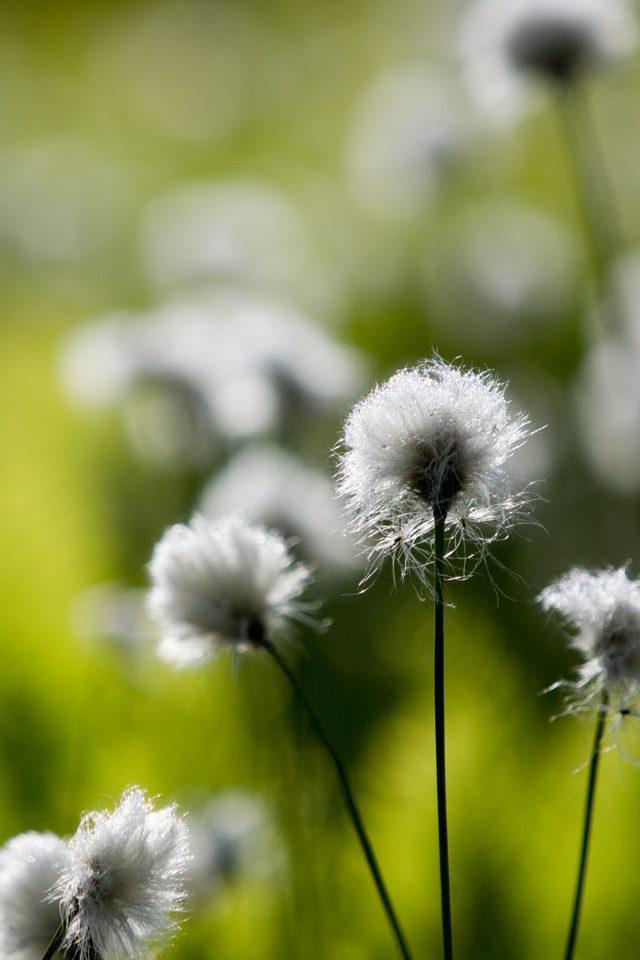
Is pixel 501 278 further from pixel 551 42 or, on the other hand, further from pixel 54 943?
pixel 54 943

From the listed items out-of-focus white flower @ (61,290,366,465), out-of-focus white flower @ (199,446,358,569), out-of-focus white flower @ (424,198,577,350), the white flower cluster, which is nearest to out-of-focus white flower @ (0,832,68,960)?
the white flower cluster

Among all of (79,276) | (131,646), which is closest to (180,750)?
(131,646)

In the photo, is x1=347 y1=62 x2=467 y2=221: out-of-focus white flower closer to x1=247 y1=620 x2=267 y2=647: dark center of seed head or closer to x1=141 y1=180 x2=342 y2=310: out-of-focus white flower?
x1=141 y1=180 x2=342 y2=310: out-of-focus white flower

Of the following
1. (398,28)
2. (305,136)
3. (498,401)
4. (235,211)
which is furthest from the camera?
(398,28)

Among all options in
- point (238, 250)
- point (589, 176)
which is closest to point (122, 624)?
point (238, 250)

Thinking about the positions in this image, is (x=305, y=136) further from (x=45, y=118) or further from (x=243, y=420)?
(x=243, y=420)

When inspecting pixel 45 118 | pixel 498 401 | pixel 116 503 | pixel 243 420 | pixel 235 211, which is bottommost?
pixel 498 401

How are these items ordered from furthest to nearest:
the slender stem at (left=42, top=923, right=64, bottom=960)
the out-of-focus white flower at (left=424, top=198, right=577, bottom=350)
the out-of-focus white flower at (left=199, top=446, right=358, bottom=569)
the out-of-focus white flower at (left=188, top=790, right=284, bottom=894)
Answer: the out-of-focus white flower at (left=424, top=198, right=577, bottom=350), the out-of-focus white flower at (left=199, top=446, right=358, bottom=569), the out-of-focus white flower at (left=188, top=790, right=284, bottom=894), the slender stem at (left=42, top=923, right=64, bottom=960)

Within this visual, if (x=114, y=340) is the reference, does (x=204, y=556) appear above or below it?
below
